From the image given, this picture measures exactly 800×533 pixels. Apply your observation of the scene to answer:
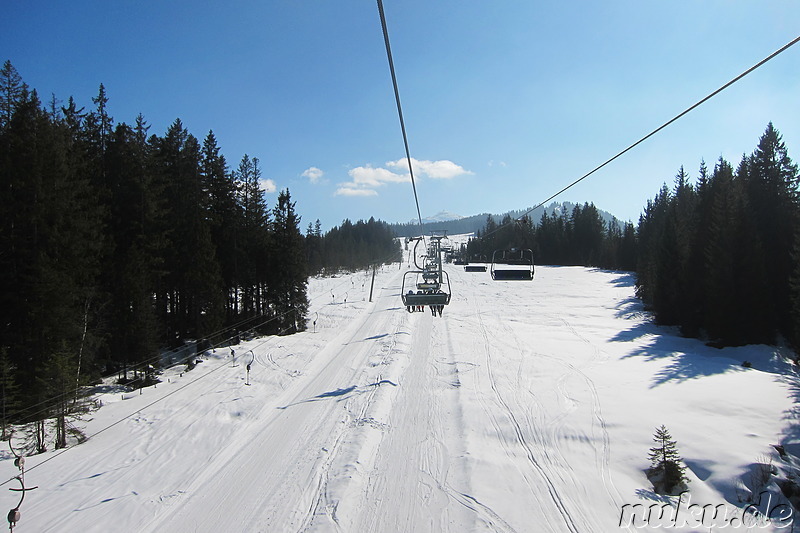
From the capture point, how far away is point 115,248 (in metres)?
21.7

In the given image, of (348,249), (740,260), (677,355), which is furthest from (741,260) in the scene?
(348,249)

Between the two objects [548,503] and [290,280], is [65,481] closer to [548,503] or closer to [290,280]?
[548,503]

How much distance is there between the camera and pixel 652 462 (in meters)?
11.2

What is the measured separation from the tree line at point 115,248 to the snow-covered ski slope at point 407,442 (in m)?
3.27

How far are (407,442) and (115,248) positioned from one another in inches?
755

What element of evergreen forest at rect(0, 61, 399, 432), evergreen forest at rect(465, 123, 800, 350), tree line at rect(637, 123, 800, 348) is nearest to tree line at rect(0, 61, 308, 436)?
evergreen forest at rect(0, 61, 399, 432)

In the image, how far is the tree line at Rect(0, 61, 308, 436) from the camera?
1581cm

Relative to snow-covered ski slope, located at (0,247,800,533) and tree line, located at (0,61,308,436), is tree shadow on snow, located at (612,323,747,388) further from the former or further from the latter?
tree line, located at (0,61,308,436)

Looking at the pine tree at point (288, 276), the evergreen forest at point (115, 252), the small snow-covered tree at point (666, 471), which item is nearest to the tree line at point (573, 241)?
the pine tree at point (288, 276)

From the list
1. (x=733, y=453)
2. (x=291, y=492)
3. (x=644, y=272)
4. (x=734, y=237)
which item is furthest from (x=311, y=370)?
(x=644, y=272)

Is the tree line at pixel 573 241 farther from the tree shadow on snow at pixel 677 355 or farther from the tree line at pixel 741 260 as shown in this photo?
the tree shadow on snow at pixel 677 355

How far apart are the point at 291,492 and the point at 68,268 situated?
1459 cm

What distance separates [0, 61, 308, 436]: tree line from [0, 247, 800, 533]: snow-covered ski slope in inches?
129

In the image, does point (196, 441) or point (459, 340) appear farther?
point (459, 340)
